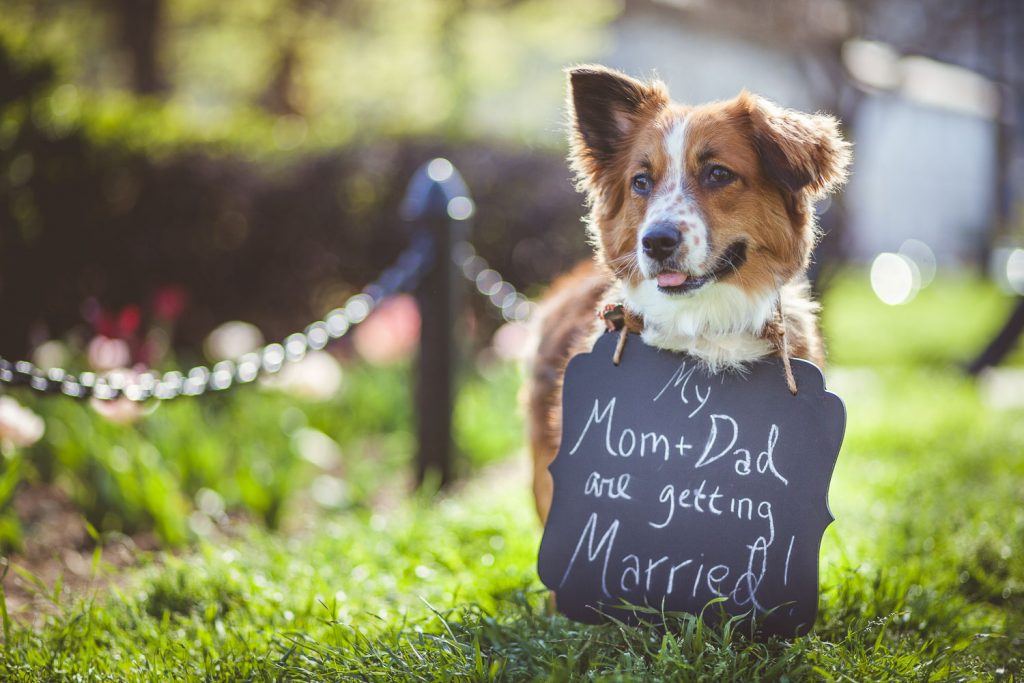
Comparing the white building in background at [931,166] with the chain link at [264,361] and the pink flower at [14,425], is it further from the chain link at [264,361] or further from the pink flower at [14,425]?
the pink flower at [14,425]

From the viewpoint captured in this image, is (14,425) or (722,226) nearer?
(722,226)

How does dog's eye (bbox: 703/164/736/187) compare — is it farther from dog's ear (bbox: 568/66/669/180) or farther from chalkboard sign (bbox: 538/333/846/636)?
chalkboard sign (bbox: 538/333/846/636)

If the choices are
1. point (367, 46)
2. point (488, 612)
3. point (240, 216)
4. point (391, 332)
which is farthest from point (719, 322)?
point (367, 46)

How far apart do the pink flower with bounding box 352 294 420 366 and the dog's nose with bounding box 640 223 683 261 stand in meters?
3.40

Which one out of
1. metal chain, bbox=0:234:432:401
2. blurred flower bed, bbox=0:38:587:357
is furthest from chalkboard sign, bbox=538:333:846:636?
blurred flower bed, bbox=0:38:587:357

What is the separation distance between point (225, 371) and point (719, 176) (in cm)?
194

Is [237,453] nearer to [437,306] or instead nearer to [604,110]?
[437,306]

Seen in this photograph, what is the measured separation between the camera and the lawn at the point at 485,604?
220 centimetres

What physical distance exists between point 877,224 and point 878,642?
18.5m

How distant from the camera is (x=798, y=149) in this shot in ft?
7.50

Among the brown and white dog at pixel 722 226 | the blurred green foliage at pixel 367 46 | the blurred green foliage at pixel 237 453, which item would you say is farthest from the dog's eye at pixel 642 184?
the blurred green foliage at pixel 367 46

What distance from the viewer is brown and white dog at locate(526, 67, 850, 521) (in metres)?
2.28

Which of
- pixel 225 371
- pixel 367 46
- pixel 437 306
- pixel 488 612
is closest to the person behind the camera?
pixel 488 612

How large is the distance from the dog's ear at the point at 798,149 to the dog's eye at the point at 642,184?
0.31 meters
